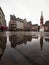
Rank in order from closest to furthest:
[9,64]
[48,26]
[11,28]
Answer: [9,64]
[11,28]
[48,26]

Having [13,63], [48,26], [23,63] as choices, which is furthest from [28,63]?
[48,26]

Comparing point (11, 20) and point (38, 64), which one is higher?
point (11, 20)

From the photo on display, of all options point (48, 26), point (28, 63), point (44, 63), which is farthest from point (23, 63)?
point (48, 26)

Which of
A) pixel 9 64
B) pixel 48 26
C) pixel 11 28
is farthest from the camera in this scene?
pixel 48 26

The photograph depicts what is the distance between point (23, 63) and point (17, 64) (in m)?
0.09

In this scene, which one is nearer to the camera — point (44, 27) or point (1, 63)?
point (1, 63)

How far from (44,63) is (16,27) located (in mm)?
58776

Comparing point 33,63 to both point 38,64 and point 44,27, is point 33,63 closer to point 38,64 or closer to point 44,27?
point 38,64

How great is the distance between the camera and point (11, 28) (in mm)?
57719

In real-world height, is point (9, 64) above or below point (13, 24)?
below

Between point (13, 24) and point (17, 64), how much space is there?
2287 inches

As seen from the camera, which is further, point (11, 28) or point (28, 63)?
point (11, 28)

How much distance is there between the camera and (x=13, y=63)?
4.30 feet

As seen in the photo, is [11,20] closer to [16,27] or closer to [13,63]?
[16,27]
